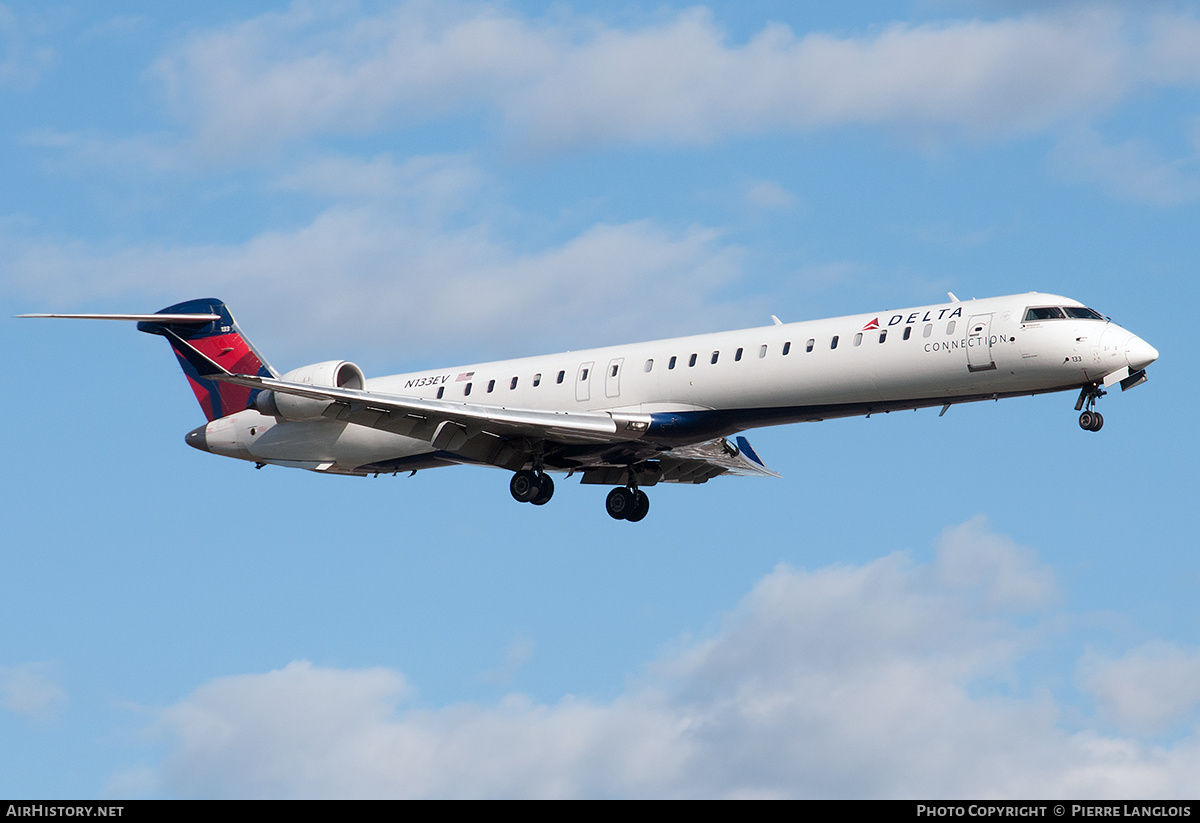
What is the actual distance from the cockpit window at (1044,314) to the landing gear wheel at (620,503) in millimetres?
9863

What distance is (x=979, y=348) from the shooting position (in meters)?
26.6

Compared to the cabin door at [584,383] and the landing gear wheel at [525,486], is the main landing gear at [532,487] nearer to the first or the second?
the landing gear wheel at [525,486]

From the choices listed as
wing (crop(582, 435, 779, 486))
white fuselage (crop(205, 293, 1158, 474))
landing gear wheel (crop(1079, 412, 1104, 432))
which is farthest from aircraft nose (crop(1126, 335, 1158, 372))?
wing (crop(582, 435, 779, 486))

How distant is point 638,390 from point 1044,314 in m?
7.79

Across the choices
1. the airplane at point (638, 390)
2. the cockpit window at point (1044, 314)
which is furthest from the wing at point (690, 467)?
the cockpit window at point (1044, 314)

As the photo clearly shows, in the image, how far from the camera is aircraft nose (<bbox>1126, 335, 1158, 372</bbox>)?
2586 centimetres

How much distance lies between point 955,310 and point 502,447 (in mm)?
9546

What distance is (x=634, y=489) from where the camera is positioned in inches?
1296

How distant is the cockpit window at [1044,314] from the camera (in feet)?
87.1

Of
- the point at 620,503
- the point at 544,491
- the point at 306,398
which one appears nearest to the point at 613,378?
the point at 544,491

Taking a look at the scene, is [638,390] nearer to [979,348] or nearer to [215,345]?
[979,348]
